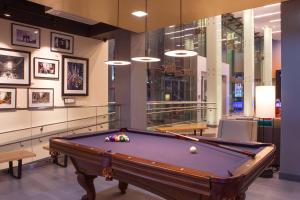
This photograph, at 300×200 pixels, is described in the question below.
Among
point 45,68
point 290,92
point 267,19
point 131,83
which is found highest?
point 267,19

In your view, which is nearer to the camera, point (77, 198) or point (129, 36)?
point (77, 198)

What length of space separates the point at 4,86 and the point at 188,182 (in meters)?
4.02

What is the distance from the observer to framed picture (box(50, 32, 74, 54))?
5.46m

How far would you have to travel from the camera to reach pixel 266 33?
12539 mm

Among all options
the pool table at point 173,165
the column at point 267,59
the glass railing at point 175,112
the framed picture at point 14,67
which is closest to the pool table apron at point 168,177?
the pool table at point 173,165

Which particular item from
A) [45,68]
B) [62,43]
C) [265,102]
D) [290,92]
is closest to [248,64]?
[265,102]

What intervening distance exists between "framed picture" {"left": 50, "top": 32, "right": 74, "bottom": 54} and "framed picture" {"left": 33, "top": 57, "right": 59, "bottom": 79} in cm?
29

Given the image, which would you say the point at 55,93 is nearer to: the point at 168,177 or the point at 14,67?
the point at 14,67

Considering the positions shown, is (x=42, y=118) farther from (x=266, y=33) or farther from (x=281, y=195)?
(x=266, y=33)

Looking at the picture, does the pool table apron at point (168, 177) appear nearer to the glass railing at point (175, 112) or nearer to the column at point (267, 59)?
the glass railing at point (175, 112)

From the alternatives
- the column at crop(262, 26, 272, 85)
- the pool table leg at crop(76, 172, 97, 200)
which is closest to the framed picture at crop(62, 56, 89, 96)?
the pool table leg at crop(76, 172, 97, 200)

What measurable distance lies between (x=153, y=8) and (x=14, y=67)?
8.84ft

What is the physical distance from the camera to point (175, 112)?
8398 mm

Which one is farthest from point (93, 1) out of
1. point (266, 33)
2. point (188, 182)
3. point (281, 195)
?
point (266, 33)
